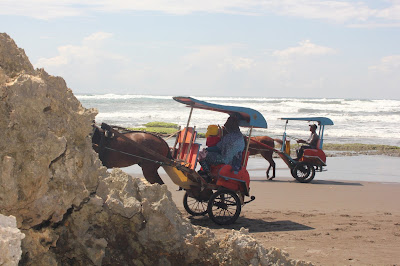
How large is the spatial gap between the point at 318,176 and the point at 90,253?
1295 cm

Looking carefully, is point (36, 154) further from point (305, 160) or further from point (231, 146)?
point (305, 160)

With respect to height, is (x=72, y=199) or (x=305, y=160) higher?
(x=72, y=199)

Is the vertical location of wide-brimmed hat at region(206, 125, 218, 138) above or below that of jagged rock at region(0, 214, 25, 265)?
above

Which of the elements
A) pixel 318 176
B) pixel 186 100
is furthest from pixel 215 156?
pixel 318 176

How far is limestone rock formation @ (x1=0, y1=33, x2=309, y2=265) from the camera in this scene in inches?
145

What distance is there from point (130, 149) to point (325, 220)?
3.84 meters

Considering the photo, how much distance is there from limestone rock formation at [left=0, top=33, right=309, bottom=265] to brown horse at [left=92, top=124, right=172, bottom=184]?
4096mm

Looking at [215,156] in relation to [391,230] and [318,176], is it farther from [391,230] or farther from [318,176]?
[318,176]

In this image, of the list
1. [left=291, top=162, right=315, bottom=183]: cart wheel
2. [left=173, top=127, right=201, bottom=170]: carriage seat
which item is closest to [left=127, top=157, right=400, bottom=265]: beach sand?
[left=291, top=162, right=315, bottom=183]: cart wheel

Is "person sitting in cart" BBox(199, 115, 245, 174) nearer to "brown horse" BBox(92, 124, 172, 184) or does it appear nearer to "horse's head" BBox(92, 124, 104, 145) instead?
"brown horse" BBox(92, 124, 172, 184)

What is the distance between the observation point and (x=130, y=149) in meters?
9.67

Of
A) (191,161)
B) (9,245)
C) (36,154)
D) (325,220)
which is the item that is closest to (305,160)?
(325,220)

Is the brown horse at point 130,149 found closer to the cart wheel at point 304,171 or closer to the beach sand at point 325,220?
the beach sand at point 325,220

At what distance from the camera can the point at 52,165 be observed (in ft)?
12.7
